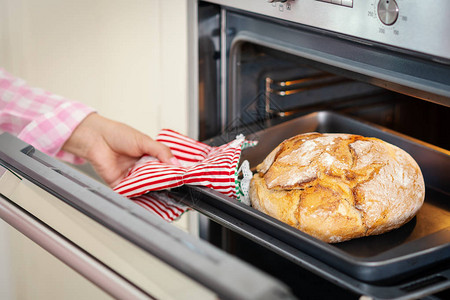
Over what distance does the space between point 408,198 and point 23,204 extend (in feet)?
1.78

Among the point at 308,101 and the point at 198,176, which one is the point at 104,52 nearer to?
the point at 308,101

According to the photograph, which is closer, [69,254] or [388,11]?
[69,254]

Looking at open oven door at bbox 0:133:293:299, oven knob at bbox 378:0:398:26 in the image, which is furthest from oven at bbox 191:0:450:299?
open oven door at bbox 0:133:293:299

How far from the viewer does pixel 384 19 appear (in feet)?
2.75

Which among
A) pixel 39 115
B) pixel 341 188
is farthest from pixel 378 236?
pixel 39 115

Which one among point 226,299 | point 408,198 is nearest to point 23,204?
point 226,299

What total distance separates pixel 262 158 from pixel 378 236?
29 centimetres

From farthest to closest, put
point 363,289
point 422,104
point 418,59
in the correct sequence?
point 422,104, point 418,59, point 363,289

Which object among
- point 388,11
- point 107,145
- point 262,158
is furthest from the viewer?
point 107,145

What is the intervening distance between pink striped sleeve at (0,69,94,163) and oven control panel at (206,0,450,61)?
481 mm

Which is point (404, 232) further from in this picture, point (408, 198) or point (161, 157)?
point (161, 157)

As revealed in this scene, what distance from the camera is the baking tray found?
27.1 inches

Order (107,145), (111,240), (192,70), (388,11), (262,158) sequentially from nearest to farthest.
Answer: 1. (111,240)
2. (388,11)
3. (262,158)
4. (107,145)
5. (192,70)

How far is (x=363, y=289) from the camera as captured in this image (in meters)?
0.66
